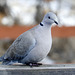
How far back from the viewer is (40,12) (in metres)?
6.40

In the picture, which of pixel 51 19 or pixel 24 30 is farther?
pixel 24 30

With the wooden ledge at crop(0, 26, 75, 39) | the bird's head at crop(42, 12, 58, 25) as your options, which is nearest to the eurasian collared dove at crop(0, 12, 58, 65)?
the bird's head at crop(42, 12, 58, 25)

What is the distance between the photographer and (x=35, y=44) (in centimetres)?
213

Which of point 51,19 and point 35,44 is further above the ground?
point 51,19

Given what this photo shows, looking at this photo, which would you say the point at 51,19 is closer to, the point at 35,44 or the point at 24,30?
the point at 35,44

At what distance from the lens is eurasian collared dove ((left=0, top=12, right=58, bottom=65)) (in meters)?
2.09

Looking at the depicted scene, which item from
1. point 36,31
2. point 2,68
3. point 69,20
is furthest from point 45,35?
point 69,20

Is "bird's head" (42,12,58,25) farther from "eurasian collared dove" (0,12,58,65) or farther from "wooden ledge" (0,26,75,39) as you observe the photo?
"wooden ledge" (0,26,75,39)

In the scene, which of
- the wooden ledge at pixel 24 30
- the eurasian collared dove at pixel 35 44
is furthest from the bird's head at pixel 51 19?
the wooden ledge at pixel 24 30

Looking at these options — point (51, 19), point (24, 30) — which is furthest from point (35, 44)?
point (24, 30)

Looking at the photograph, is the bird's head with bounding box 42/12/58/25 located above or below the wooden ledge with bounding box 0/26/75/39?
below

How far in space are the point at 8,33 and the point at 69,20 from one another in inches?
186

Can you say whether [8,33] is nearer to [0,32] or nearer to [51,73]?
[0,32]

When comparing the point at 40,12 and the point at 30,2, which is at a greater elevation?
the point at 30,2
